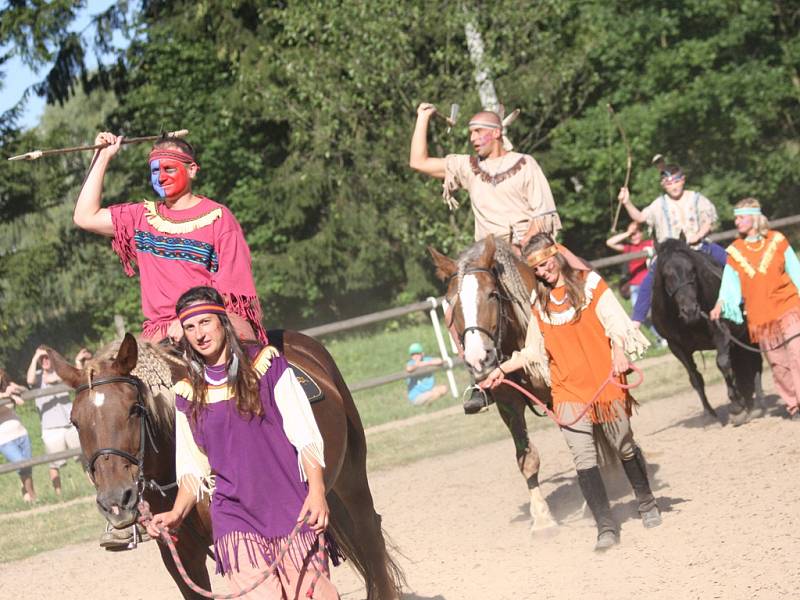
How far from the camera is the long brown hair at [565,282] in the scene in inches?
285

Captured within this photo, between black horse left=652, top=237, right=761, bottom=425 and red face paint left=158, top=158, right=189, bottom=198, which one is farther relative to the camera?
black horse left=652, top=237, right=761, bottom=425

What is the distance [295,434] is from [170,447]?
1183 mm

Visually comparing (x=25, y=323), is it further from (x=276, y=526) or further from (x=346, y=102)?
(x=276, y=526)

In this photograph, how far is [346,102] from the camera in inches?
882

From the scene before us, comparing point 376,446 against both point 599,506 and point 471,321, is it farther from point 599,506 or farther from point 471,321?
point 599,506

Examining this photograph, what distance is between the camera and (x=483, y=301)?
300 inches

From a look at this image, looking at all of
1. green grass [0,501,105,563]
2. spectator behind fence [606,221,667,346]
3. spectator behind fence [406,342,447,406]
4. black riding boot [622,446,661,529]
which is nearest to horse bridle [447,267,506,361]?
black riding boot [622,446,661,529]

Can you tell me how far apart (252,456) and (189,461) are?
0.98ft

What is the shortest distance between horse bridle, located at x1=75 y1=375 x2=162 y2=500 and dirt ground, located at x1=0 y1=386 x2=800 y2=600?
7.76 feet

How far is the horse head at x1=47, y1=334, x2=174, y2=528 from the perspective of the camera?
16.5ft

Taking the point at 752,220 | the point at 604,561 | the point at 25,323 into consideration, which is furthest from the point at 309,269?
the point at 604,561

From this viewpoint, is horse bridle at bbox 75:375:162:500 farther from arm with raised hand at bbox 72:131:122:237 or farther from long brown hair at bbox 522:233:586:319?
long brown hair at bbox 522:233:586:319

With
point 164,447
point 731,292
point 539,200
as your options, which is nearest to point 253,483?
point 164,447

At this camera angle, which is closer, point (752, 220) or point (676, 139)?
point (752, 220)
